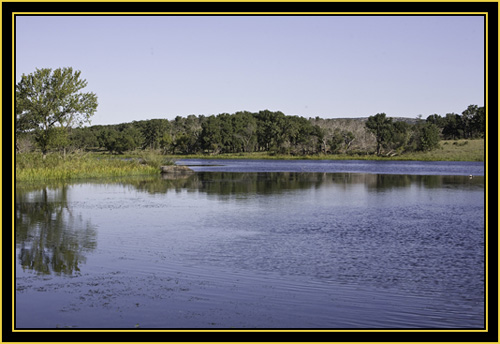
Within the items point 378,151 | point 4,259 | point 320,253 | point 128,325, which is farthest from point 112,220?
point 378,151

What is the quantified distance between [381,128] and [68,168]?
71.8 metres

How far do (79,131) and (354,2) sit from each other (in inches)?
4081

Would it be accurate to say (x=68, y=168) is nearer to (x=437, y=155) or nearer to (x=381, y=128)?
(x=437, y=155)

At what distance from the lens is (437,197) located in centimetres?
2794

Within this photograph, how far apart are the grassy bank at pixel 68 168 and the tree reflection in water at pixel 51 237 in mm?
11787

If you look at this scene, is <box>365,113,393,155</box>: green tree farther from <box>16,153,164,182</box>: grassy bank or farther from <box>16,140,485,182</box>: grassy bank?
<box>16,153,164,182</box>: grassy bank

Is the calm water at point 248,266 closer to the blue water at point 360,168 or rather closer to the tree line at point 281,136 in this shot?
the blue water at point 360,168

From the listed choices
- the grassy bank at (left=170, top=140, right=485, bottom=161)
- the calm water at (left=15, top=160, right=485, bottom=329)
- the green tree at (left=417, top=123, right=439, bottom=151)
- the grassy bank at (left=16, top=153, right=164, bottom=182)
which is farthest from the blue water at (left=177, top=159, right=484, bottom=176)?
the calm water at (left=15, top=160, right=485, bottom=329)

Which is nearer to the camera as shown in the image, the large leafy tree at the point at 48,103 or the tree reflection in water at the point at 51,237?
the tree reflection in water at the point at 51,237

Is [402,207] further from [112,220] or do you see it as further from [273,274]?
[273,274]

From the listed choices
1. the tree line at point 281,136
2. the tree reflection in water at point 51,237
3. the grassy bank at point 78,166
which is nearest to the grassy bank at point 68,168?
the grassy bank at point 78,166

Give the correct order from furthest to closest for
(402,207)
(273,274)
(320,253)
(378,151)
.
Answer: (378,151)
(402,207)
(320,253)
(273,274)

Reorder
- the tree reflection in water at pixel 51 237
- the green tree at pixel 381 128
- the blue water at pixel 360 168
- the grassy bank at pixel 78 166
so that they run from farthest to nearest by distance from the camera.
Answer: the green tree at pixel 381 128 → the blue water at pixel 360 168 → the grassy bank at pixel 78 166 → the tree reflection in water at pixel 51 237

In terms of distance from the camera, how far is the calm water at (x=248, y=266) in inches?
335
